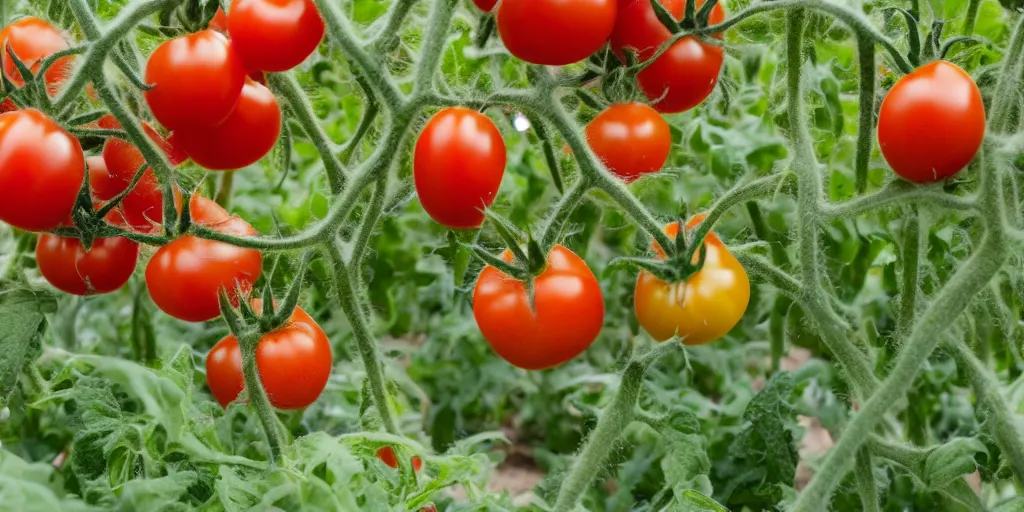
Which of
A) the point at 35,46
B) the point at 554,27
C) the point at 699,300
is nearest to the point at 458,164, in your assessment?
the point at 554,27

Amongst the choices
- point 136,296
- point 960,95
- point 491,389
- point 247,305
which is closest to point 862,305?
point 491,389

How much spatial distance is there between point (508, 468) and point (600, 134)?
1.19 metres

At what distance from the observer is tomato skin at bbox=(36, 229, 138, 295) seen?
972mm

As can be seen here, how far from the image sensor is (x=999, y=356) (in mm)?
1484

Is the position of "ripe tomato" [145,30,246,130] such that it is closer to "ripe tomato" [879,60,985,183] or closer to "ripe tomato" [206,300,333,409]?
"ripe tomato" [206,300,333,409]

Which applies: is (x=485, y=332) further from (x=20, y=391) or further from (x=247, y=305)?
(x=20, y=391)

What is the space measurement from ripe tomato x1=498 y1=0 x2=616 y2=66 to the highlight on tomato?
3.1 inches

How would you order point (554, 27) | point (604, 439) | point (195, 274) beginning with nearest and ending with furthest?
point (554, 27) < point (195, 274) < point (604, 439)

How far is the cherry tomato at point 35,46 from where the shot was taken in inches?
37.6

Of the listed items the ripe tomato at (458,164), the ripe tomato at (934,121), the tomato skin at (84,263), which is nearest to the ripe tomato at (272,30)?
the ripe tomato at (458,164)

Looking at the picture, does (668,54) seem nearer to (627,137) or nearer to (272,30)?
(627,137)

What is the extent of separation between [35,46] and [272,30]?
0.29 m

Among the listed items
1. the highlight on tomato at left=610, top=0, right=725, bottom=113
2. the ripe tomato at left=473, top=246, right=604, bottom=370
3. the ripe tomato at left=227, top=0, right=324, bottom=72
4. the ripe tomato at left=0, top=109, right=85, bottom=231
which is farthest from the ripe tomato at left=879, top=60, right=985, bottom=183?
the ripe tomato at left=0, top=109, right=85, bottom=231

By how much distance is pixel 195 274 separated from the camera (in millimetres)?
918
